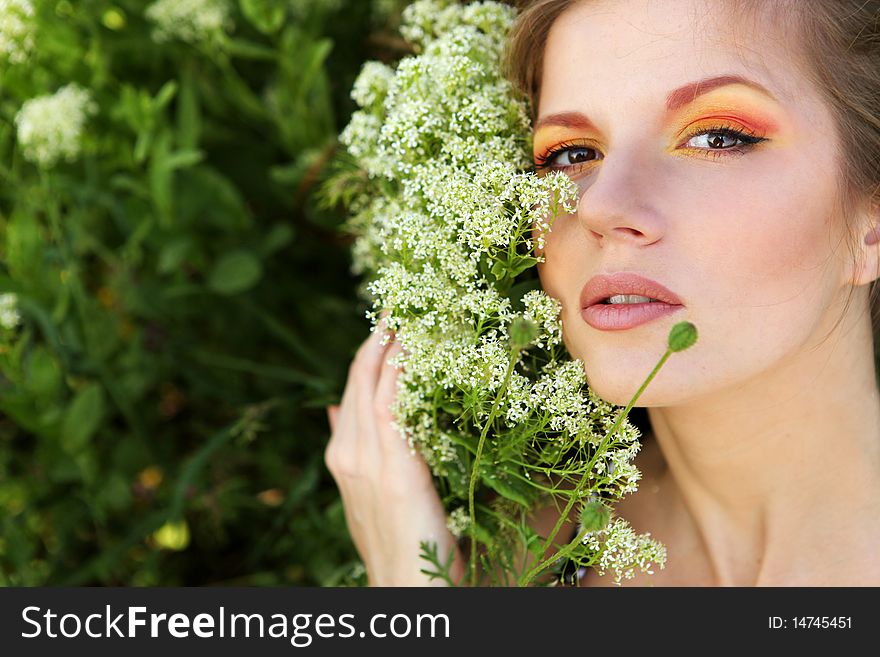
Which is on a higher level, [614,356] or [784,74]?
[784,74]

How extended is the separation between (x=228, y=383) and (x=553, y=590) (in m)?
0.94

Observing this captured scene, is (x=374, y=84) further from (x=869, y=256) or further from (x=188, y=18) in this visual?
(x=869, y=256)

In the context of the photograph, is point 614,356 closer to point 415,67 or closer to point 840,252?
point 840,252

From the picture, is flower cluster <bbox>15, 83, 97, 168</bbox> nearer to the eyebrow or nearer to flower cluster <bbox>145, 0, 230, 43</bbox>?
flower cluster <bbox>145, 0, 230, 43</bbox>

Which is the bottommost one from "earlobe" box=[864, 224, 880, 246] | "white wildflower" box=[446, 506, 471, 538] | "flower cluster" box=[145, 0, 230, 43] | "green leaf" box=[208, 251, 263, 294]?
"white wildflower" box=[446, 506, 471, 538]

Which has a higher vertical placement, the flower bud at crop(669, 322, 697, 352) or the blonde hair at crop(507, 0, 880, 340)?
the blonde hair at crop(507, 0, 880, 340)

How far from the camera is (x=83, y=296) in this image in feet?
5.10

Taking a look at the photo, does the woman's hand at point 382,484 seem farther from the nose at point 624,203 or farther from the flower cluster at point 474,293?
the nose at point 624,203

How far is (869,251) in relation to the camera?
3.55ft

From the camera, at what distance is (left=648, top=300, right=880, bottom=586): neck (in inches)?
46.1

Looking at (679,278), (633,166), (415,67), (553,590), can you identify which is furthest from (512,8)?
(553,590)

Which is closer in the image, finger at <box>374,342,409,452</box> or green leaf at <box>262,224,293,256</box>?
finger at <box>374,342,409,452</box>

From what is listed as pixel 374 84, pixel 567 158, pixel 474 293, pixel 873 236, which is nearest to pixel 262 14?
pixel 374 84

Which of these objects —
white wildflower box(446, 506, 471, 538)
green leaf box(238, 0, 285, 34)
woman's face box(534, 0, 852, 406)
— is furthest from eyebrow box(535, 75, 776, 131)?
green leaf box(238, 0, 285, 34)
